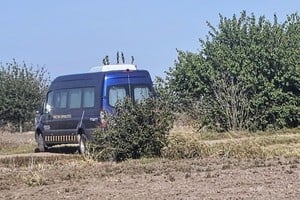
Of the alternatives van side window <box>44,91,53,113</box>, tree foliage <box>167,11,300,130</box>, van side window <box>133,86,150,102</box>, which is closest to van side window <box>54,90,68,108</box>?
van side window <box>44,91,53,113</box>

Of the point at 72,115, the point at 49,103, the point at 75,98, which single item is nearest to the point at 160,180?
the point at 72,115

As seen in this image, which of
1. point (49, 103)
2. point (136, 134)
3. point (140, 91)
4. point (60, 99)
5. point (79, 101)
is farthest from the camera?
point (49, 103)

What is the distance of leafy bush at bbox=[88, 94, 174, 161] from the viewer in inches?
756

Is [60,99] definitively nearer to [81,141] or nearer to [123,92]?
[81,141]

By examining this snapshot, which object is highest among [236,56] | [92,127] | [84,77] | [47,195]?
[236,56]

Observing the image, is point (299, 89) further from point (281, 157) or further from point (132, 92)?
point (281, 157)

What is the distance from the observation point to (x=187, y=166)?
16297 mm

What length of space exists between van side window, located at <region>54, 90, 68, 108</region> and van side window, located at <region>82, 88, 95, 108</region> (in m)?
1.25

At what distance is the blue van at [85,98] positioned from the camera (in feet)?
76.6

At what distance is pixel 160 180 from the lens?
13.8 m

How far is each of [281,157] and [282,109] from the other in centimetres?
1921

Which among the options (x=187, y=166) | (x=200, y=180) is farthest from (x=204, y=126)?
(x=200, y=180)

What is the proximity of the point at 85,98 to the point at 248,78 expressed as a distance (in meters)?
14.8

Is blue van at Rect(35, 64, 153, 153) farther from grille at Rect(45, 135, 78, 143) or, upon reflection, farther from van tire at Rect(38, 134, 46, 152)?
van tire at Rect(38, 134, 46, 152)
